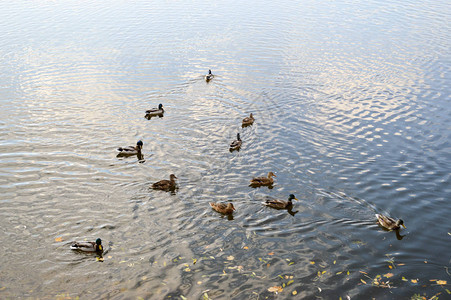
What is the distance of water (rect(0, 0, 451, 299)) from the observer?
11.6m

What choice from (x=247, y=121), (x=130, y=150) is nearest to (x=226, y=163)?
(x=247, y=121)

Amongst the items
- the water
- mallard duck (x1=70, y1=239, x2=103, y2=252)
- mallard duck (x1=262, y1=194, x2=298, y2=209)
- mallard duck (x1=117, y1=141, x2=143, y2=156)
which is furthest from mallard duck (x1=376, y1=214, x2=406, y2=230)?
mallard duck (x1=117, y1=141, x2=143, y2=156)

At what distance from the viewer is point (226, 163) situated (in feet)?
55.8

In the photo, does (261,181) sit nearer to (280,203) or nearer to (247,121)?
(280,203)

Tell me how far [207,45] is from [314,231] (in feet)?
76.6

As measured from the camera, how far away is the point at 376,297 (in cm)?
1077

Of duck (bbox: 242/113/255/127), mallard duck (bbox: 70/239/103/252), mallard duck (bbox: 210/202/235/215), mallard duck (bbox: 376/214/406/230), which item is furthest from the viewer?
duck (bbox: 242/113/255/127)

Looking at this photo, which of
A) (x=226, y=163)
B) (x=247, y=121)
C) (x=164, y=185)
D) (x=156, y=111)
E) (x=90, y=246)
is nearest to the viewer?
(x=90, y=246)

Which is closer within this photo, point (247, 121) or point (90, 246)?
point (90, 246)

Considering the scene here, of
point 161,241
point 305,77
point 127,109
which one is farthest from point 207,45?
point 161,241

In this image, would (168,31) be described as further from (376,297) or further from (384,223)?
(376,297)

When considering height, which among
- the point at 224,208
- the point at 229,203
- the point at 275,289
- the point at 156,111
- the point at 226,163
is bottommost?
the point at 275,289

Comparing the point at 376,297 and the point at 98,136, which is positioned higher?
the point at 98,136

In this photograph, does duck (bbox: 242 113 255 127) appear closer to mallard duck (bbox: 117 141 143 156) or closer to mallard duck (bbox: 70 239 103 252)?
mallard duck (bbox: 117 141 143 156)
